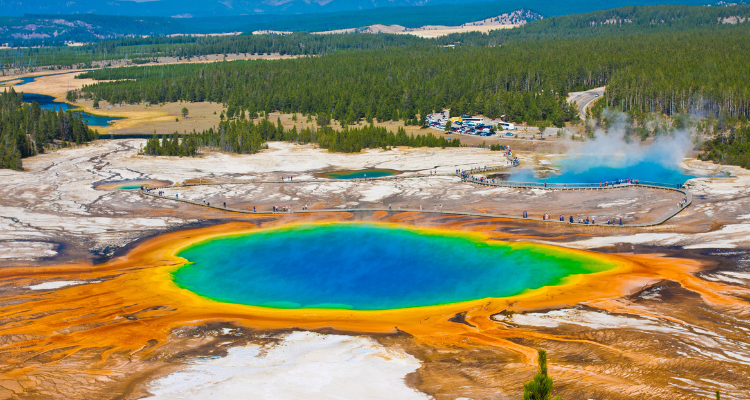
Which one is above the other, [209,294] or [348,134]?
[348,134]

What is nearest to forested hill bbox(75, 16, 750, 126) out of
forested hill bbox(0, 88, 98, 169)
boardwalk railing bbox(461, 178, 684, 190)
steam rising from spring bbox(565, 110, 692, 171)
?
steam rising from spring bbox(565, 110, 692, 171)

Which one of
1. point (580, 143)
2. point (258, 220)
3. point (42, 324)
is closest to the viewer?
point (42, 324)

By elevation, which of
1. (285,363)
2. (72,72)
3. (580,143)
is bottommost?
(285,363)

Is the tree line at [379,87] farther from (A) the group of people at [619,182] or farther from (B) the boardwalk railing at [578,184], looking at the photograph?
(B) the boardwalk railing at [578,184]

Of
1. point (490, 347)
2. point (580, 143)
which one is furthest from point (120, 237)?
point (580, 143)

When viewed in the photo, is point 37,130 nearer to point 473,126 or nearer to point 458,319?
point 473,126

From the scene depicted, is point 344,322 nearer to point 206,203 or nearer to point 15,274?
point 15,274

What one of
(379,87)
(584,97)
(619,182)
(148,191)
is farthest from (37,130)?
(584,97)
